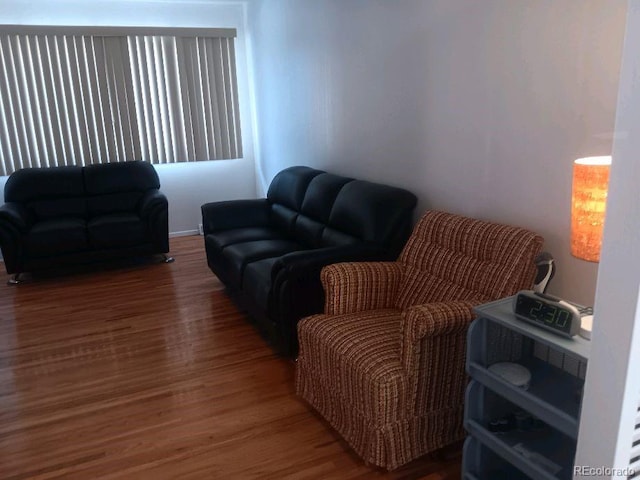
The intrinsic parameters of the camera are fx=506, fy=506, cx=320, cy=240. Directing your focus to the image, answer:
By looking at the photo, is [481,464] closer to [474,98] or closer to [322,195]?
[474,98]

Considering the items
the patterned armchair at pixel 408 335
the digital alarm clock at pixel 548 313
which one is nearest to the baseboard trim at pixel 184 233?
the patterned armchair at pixel 408 335

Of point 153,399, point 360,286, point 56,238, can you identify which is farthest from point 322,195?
point 56,238

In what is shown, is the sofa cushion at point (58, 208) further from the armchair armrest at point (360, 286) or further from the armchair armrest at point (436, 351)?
the armchair armrest at point (436, 351)

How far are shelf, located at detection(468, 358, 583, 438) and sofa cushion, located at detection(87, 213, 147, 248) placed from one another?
3.59 m

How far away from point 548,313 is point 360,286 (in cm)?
98

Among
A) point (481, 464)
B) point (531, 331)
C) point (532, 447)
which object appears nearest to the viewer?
point (531, 331)

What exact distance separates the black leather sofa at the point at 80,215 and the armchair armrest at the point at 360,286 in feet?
8.95

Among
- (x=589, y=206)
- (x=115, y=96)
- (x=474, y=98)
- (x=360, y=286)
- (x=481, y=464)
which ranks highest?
(x=115, y=96)

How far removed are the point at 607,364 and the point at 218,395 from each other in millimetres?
1889

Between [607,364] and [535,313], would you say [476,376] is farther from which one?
[607,364]

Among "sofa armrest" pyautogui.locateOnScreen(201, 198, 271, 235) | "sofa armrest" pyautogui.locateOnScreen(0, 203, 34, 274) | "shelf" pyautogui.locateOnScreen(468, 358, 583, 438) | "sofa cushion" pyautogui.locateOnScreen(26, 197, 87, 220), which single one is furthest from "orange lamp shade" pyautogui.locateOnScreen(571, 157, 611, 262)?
"sofa cushion" pyautogui.locateOnScreen(26, 197, 87, 220)

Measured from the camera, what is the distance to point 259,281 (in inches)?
115

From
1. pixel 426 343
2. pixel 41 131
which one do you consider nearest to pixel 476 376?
pixel 426 343

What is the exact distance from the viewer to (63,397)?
2.59 meters
